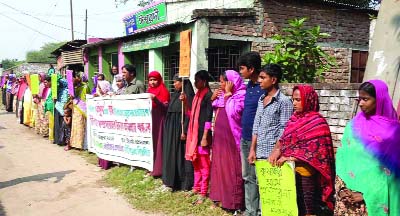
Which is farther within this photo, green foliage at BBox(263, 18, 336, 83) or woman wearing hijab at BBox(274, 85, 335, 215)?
green foliage at BBox(263, 18, 336, 83)

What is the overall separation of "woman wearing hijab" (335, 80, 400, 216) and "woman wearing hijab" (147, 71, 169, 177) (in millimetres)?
3393

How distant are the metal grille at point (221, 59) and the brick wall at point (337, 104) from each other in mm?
4360

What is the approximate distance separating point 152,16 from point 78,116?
20.6 feet

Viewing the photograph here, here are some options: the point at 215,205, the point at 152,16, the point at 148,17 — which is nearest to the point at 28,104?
the point at 148,17

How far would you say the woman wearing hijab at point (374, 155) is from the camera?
2.49 meters

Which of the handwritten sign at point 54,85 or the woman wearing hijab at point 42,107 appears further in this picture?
the woman wearing hijab at point 42,107

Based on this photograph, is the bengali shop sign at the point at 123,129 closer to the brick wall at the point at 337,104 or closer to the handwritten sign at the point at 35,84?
the brick wall at the point at 337,104

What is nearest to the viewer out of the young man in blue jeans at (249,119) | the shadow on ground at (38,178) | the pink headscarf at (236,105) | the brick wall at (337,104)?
the young man in blue jeans at (249,119)

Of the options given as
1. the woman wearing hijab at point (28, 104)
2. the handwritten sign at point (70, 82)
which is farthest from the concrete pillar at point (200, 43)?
the woman wearing hijab at point (28, 104)

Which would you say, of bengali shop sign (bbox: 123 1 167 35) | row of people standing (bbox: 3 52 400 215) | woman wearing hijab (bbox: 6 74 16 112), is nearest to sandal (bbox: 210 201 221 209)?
row of people standing (bbox: 3 52 400 215)

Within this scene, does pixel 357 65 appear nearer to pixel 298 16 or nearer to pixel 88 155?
pixel 298 16

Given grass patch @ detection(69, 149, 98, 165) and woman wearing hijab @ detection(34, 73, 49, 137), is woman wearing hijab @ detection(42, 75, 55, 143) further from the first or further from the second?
grass patch @ detection(69, 149, 98, 165)

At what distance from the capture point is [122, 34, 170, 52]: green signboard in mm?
9169

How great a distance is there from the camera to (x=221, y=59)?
8625mm
